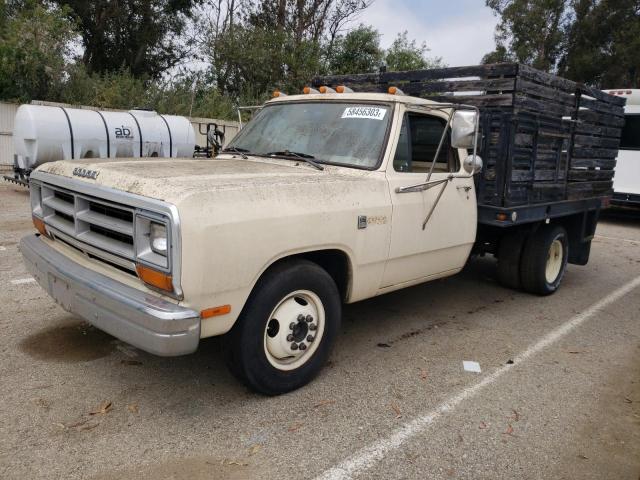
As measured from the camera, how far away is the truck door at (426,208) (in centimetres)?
412

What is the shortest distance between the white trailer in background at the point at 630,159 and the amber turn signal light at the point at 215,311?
12.9m

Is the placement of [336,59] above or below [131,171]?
above

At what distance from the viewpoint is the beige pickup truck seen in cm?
290

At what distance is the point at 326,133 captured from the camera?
4367 mm

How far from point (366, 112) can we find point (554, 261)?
3.62 m

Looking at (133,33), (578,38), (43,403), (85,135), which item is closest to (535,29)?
(578,38)

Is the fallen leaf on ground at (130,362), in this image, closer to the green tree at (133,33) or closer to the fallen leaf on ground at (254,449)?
the fallen leaf on ground at (254,449)

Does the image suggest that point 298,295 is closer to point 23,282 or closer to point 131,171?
point 131,171

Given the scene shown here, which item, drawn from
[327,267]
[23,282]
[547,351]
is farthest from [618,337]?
[23,282]

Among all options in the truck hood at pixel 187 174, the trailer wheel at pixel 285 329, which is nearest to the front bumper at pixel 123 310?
the trailer wheel at pixel 285 329

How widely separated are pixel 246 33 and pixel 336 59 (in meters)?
4.39

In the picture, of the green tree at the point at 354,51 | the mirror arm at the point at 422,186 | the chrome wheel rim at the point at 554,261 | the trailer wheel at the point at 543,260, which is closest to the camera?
the mirror arm at the point at 422,186

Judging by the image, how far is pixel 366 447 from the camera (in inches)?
121

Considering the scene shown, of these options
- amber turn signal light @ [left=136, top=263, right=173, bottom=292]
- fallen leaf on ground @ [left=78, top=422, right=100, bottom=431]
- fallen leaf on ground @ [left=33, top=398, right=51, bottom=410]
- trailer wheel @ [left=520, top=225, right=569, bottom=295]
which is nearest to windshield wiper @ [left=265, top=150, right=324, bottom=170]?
amber turn signal light @ [left=136, top=263, right=173, bottom=292]
